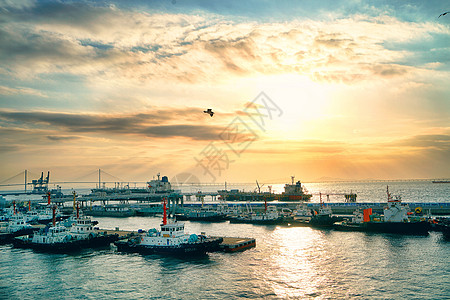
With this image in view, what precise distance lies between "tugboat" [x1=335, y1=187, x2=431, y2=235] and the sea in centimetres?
1117

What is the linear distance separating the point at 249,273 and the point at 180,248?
53.5 feet

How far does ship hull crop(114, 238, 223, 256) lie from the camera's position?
61.6 m

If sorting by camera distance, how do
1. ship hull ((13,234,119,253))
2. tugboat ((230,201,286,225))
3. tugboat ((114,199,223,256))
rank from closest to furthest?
tugboat ((114,199,223,256)) < ship hull ((13,234,119,253)) < tugboat ((230,201,286,225))

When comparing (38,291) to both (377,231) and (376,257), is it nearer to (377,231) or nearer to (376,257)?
(376,257)

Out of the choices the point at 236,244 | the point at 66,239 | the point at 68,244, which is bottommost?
the point at 236,244

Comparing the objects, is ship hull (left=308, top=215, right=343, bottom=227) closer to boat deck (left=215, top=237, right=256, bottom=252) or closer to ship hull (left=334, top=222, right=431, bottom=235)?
ship hull (left=334, top=222, right=431, bottom=235)

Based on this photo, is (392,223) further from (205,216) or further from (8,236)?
(8,236)

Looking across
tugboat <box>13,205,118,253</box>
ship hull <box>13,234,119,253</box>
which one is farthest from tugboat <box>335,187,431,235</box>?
tugboat <box>13,205,118,253</box>

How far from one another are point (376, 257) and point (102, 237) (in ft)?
191

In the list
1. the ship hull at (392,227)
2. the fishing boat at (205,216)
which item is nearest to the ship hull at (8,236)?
the fishing boat at (205,216)

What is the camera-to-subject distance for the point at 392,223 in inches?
3484

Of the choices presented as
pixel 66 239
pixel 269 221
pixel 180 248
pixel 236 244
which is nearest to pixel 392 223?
pixel 269 221

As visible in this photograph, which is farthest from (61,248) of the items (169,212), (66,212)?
(66,212)

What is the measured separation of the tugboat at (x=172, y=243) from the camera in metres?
61.8
